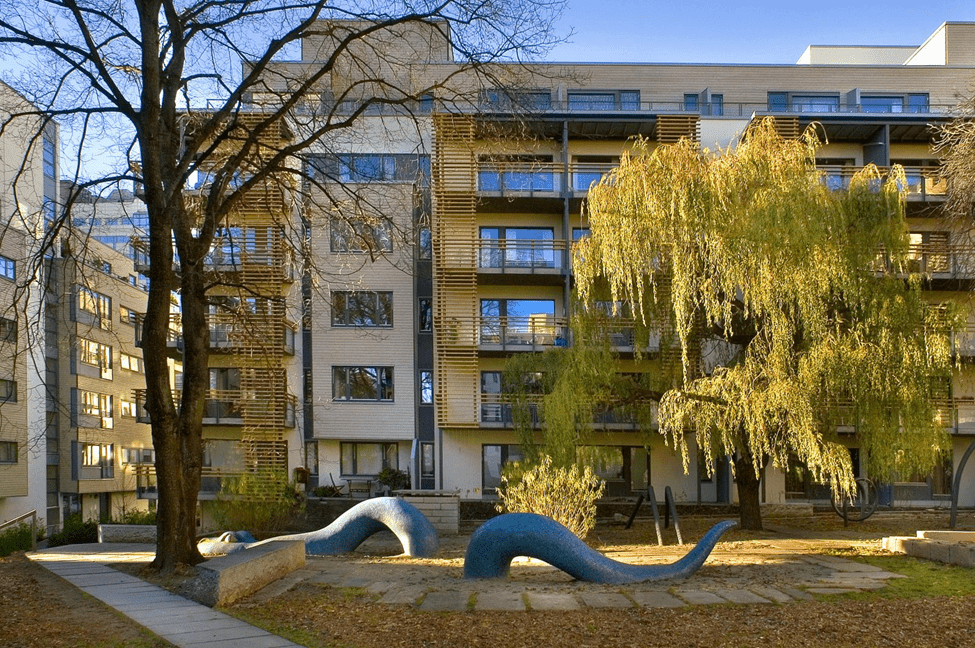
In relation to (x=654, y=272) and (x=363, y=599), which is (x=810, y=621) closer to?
(x=363, y=599)

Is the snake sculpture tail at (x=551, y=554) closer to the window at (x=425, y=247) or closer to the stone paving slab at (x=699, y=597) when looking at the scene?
the stone paving slab at (x=699, y=597)

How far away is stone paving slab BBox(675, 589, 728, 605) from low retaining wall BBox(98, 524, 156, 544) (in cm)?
1350

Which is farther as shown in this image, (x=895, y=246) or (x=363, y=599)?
(x=895, y=246)

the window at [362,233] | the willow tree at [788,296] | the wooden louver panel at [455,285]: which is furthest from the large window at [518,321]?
the window at [362,233]

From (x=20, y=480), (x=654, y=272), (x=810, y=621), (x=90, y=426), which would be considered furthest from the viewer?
(x=90, y=426)

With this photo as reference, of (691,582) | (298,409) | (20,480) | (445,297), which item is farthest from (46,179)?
(691,582)

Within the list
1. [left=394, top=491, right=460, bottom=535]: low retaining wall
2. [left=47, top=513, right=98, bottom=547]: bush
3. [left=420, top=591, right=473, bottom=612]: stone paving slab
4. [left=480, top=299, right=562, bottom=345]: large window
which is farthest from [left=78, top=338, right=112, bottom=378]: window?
[left=420, top=591, right=473, bottom=612]: stone paving slab

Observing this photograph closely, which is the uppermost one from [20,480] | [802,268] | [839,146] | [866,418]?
[839,146]

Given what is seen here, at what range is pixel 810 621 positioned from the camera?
8.95 meters

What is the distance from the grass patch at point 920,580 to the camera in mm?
10969

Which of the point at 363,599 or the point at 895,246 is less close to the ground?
the point at 895,246

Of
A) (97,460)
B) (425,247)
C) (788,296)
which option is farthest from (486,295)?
(97,460)

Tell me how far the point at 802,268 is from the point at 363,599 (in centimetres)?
1173

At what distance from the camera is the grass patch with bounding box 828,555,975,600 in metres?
11.0
